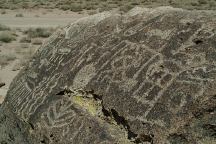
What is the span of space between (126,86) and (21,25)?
A: 2416 cm

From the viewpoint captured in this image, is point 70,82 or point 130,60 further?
point 70,82

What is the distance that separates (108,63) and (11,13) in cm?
3195

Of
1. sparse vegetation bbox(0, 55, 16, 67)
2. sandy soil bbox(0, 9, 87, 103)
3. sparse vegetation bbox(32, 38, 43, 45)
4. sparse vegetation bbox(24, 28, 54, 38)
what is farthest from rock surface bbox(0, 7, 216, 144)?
sparse vegetation bbox(24, 28, 54, 38)

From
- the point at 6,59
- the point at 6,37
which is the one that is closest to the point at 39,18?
the point at 6,37

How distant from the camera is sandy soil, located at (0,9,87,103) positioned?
17.2 m

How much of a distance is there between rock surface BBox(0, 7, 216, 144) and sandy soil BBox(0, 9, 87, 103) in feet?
16.2

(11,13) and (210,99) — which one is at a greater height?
(210,99)

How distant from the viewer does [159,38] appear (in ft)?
19.7

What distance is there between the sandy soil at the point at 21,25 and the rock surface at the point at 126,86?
4942mm

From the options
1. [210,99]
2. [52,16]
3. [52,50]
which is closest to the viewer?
[210,99]

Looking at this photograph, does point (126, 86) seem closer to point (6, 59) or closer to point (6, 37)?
point (6, 59)

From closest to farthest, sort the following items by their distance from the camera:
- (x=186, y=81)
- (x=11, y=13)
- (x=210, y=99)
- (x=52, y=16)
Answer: (x=210, y=99) < (x=186, y=81) < (x=52, y=16) < (x=11, y=13)

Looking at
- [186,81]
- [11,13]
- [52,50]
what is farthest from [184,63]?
[11,13]

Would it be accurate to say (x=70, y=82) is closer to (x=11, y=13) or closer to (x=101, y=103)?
(x=101, y=103)
